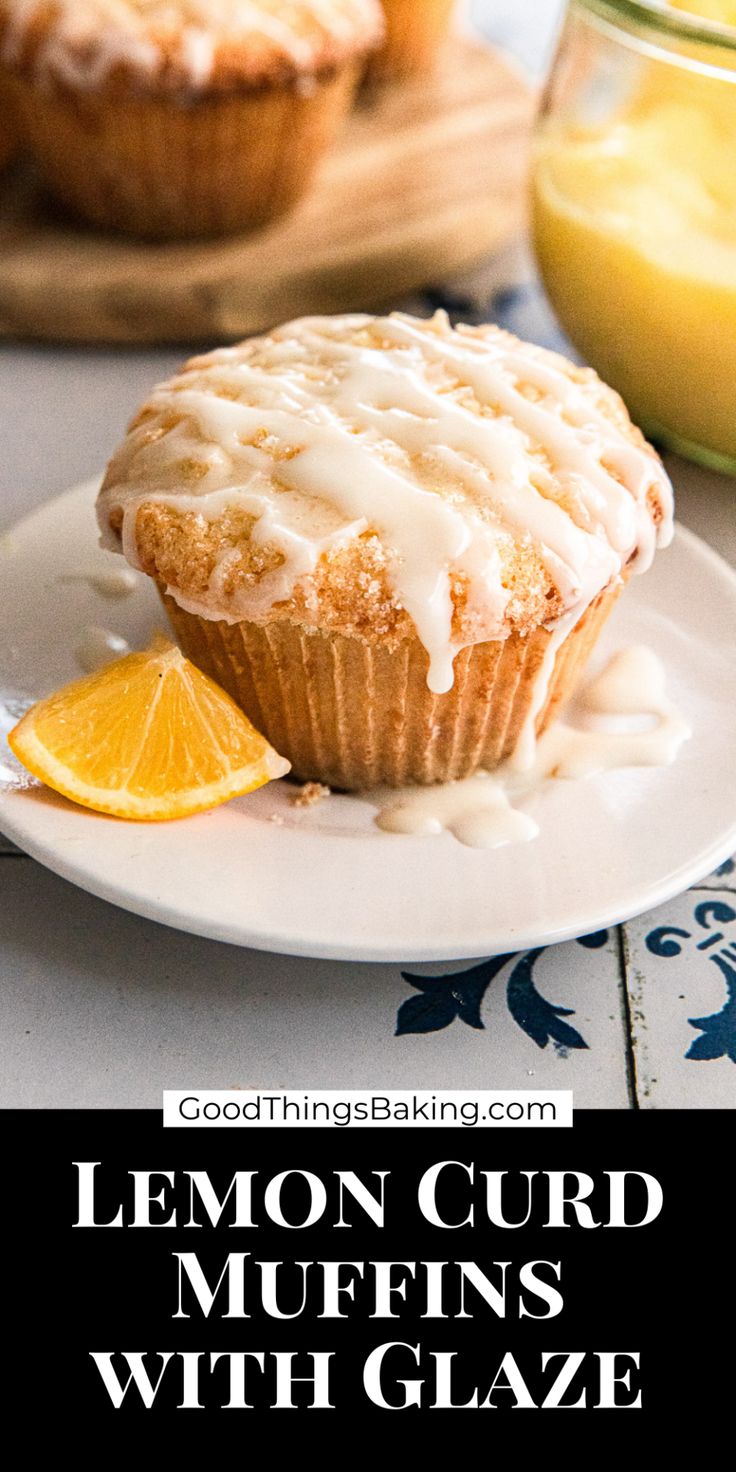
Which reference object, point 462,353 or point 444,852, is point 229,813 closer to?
point 444,852

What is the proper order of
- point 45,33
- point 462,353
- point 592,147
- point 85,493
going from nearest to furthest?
point 462,353, point 85,493, point 592,147, point 45,33

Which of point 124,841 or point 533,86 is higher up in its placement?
point 533,86

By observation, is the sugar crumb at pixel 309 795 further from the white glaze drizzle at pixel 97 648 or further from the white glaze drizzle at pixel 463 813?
Result: the white glaze drizzle at pixel 97 648

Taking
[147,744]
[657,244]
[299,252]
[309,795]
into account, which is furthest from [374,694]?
[299,252]

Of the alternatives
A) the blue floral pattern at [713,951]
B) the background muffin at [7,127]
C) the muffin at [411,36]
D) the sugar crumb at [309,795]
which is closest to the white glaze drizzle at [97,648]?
the sugar crumb at [309,795]

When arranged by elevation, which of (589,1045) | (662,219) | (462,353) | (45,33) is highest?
(45,33)

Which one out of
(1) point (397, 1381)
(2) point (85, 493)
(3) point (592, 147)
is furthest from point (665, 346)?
(1) point (397, 1381)

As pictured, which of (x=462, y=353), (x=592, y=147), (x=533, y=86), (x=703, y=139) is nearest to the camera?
(x=462, y=353)

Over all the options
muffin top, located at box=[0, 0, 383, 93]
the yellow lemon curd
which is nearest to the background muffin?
muffin top, located at box=[0, 0, 383, 93]
